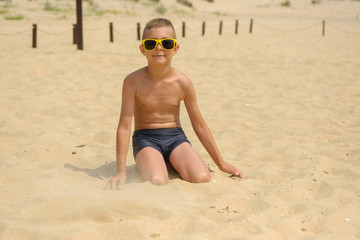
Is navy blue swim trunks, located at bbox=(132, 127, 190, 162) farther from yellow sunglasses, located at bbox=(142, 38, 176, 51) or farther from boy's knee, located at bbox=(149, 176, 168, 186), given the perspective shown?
yellow sunglasses, located at bbox=(142, 38, 176, 51)

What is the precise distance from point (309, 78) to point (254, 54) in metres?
3.05

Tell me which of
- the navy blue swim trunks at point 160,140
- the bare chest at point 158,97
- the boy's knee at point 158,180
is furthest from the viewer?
the navy blue swim trunks at point 160,140

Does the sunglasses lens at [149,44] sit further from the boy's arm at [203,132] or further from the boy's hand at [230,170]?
the boy's hand at [230,170]

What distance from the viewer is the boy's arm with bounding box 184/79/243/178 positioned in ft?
12.0

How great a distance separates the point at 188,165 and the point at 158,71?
0.76m

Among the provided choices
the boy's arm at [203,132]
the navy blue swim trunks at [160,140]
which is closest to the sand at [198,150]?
the boy's arm at [203,132]

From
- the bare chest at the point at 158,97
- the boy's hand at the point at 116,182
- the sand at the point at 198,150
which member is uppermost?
the bare chest at the point at 158,97

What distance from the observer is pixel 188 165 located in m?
3.51

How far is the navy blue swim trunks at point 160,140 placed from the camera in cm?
367

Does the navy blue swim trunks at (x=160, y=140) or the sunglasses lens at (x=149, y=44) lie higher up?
the sunglasses lens at (x=149, y=44)

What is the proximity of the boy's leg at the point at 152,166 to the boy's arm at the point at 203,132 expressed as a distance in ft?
1.29

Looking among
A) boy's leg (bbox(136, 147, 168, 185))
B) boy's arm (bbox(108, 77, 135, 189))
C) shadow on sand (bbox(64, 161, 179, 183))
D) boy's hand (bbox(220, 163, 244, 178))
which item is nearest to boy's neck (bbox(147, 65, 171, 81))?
boy's arm (bbox(108, 77, 135, 189))

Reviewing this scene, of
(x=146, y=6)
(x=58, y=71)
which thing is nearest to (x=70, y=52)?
(x=58, y=71)

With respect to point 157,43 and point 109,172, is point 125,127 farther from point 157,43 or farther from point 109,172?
point 157,43
